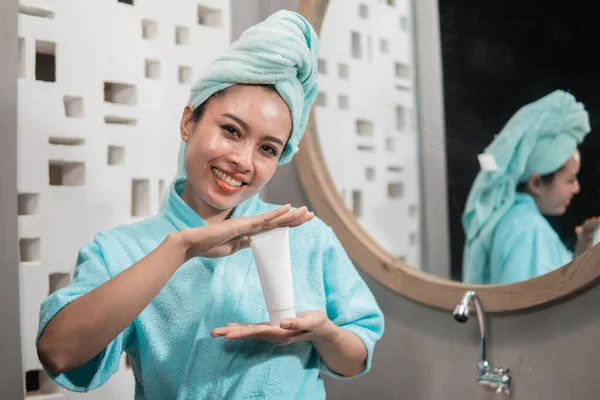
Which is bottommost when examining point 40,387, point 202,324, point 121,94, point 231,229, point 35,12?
point 40,387

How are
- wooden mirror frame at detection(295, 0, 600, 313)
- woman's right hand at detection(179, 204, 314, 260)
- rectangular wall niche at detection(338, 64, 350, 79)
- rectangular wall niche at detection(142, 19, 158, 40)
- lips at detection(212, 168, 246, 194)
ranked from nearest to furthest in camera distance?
woman's right hand at detection(179, 204, 314, 260)
lips at detection(212, 168, 246, 194)
wooden mirror frame at detection(295, 0, 600, 313)
rectangular wall niche at detection(142, 19, 158, 40)
rectangular wall niche at detection(338, 64, 350, 79)

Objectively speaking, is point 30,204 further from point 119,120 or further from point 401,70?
point 401,70

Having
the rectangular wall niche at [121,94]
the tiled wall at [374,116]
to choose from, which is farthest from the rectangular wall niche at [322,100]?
the rectangular wall niche at [121,94]

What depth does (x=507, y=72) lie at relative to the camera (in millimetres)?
1148

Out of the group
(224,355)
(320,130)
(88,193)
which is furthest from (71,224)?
(320,130)

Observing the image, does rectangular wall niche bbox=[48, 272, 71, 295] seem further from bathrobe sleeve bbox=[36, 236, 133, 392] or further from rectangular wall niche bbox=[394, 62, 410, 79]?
rectangular wall niche bbox=[394, 62, 410, 79]

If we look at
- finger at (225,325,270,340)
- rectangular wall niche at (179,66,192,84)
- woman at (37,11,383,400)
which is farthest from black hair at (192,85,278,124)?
rectangular wall niche at (179,66,192,84)

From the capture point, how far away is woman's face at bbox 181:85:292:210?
90 cm

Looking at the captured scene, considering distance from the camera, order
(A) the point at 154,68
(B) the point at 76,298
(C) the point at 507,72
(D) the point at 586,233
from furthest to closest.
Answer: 1. (A) the point at 154,68
2. (C) the point at 507,72
3. (D) the point at 586,233
4. (B) the point at 76,298

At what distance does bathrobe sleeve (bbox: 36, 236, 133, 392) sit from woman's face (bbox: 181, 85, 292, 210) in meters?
0.15

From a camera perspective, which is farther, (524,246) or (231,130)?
(524,246)

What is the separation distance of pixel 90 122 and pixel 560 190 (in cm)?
70

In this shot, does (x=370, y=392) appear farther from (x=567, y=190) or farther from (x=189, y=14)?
(x=189, y=14)

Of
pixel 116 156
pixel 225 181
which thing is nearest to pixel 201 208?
pixel 225 181
